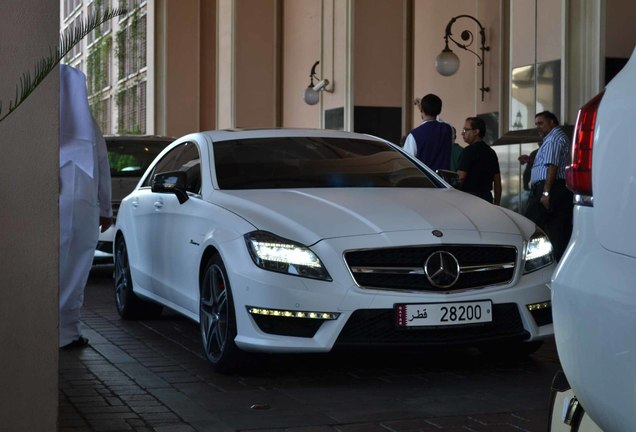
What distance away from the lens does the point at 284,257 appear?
6727 millimetres

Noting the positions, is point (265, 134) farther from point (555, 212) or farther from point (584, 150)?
point (584, 150)

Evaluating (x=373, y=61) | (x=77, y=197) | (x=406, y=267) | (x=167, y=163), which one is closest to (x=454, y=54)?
(x=373, y=61)

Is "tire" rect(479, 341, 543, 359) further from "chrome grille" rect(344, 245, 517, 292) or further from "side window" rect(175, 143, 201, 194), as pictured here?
"side window" rect(175, 143, 201, 194)

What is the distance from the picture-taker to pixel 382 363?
24.7ft

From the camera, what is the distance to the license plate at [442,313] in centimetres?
665

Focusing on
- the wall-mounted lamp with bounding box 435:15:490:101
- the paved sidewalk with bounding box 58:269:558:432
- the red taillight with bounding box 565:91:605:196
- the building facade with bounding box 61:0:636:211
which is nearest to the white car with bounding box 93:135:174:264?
the building facade with bounding box 61:0:636:211

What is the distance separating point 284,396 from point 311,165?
2.06 meters

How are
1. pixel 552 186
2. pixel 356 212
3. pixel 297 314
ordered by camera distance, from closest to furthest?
pixel 297 314 → pixel 356 212 → pixel 552 186

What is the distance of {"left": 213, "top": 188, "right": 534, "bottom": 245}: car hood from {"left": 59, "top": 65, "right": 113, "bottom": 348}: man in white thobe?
94 centimetres

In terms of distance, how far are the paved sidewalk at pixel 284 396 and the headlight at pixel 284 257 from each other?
2.02 feet

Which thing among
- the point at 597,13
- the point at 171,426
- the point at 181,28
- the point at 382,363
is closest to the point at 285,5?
the point at 181,28

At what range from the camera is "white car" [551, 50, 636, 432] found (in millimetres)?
2822

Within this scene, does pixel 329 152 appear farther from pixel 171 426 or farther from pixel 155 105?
pixel 155 105

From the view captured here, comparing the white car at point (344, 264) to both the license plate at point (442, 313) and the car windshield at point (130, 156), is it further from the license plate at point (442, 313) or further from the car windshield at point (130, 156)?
the car windshield at point (130, 156)
